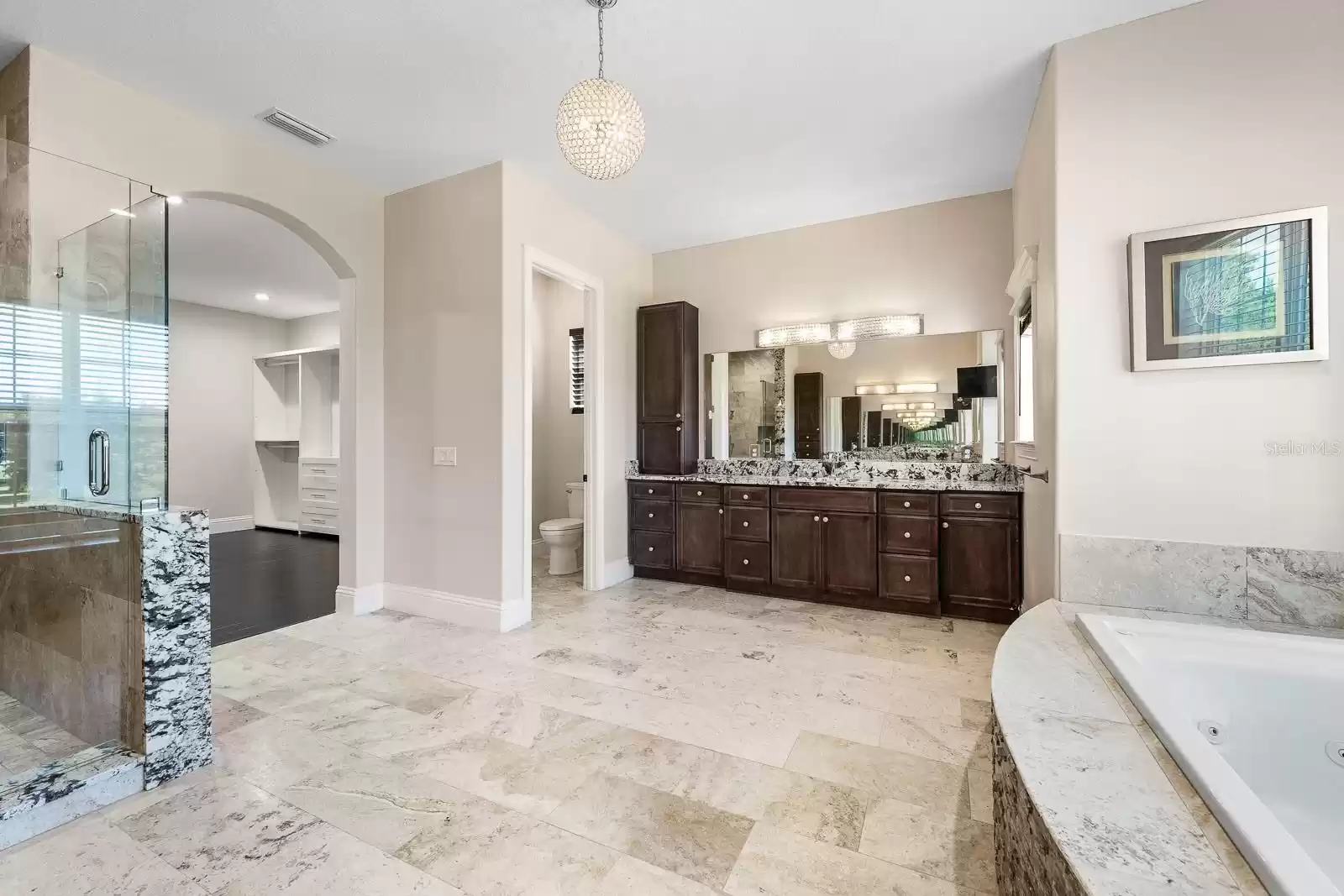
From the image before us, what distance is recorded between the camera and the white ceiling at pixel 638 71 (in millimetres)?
2191

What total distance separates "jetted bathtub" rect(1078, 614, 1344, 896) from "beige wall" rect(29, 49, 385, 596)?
12.8 feet

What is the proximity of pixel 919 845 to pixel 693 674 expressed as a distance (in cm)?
130

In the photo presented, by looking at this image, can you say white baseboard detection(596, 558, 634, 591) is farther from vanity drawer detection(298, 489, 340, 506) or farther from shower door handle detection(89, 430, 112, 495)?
vanity drawer detection(298, 489, 340, 506)

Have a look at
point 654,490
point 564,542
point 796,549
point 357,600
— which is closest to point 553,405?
point 564,542

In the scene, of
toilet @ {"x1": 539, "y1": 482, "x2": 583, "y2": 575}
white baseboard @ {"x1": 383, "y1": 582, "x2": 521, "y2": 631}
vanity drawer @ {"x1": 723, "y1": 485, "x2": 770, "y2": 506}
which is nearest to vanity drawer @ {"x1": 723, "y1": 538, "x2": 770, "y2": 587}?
vanity drawer @ {"x1": 723, "y1": 485, "x2": 770, "y2": 506}

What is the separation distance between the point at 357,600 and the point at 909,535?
3.57 m

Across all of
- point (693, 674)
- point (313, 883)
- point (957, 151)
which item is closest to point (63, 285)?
point (313, 883)

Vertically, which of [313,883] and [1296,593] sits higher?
[1296,593]

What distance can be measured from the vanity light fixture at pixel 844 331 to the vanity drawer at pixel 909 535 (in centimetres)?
100

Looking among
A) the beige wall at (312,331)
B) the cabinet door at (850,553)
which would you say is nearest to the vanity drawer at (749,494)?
the cabinet door at (850,553)

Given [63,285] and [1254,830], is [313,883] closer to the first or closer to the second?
[1254,830]

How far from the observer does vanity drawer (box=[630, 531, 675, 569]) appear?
447 cm

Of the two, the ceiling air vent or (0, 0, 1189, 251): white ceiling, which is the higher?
the ceiling air vent

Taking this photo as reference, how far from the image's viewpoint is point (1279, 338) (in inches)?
74.8
